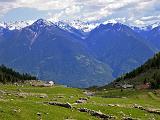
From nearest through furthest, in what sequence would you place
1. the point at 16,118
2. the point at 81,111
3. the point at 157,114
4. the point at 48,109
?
the point at 16,118, the point at 48,109, the point at 81,111, the point at 157,114

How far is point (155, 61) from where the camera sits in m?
189

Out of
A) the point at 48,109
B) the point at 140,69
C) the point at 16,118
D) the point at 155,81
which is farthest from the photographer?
the point at 140,69

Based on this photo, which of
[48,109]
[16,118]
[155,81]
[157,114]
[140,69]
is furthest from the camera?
[140,69]

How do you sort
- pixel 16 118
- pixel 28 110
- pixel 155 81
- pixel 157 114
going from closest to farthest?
1. pixel 16 118
2. pixel 28 110
3. pixel 157 114
4. pixel 155 81

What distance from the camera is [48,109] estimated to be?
49125mm

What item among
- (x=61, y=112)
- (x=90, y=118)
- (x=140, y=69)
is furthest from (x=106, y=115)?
(x=140, y=69)

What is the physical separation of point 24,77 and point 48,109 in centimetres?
14791

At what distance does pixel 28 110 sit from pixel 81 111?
9432 millimetres

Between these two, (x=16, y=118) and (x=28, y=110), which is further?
(x=28, y=110)

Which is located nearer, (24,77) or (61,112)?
(61,112)

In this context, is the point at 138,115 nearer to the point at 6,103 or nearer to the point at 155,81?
the point at 6,103

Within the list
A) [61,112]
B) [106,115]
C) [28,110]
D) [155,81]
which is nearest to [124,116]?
[106,115]

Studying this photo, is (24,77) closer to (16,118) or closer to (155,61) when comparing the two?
(155,61)

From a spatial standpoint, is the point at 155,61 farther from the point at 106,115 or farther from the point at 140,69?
the point at 106,115
